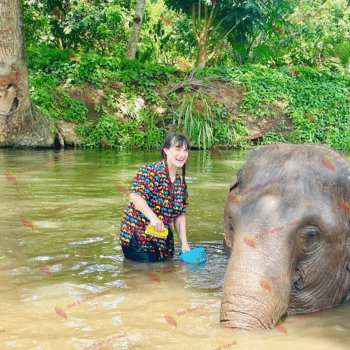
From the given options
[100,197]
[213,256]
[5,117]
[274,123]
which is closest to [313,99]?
[274,123]

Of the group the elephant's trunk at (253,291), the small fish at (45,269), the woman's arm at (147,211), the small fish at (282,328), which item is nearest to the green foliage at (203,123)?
the woman's arm at (147,211)

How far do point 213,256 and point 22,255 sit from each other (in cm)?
164

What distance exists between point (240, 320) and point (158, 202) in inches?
74.3

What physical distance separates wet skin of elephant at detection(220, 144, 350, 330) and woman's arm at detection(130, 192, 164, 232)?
31.6 inches

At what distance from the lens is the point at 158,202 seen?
438cm

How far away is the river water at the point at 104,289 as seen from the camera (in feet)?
9.01

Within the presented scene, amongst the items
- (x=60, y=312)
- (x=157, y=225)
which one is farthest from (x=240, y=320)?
(x=157, y=225)

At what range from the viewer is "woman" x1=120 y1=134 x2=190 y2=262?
167 inches

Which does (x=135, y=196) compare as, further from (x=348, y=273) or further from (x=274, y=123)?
(x=274, y=123)

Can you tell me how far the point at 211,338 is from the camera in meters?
2.75

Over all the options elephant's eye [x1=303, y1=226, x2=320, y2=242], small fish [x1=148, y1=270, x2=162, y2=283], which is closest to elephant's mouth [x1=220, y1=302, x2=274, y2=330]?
elephant's eye [x1=303, y1=226, x2=320, y2=242]

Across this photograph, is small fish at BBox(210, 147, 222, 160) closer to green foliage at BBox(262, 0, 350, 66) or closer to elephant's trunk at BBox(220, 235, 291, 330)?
green foliage at BBox(262, 0, 350, 66)

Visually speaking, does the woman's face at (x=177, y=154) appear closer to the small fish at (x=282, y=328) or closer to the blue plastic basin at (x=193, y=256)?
the blue plastic basin at (x=193, y=256)

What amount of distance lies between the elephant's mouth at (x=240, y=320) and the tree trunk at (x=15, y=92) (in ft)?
35.9
